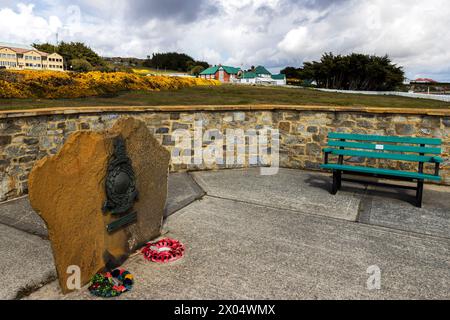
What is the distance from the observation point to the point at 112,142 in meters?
3.02

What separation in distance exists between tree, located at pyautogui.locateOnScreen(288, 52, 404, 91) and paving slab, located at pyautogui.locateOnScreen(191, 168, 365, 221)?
4161 cm

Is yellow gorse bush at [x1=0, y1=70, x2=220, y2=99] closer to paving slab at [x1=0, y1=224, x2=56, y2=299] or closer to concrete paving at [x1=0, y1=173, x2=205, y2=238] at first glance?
concrete paving at [x1=0, y1=173, x2=205, y2=238]

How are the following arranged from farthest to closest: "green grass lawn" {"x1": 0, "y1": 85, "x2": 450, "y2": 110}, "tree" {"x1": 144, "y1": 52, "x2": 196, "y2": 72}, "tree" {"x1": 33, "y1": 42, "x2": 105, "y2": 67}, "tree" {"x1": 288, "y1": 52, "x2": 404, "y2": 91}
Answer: "tree" {"x1": 144, "y1": 52, "x2": 196, "y2": 72} < "tree" {"x1": 33, "y1": 42, "x2": 105, "y2": 67} < "tree" {"x1": 288, "y1": 52, "x2": 404, "y2": 91} < "green grass lawn" {"x1": 0, "y1": 85, "x2": 450, "y2": 110}

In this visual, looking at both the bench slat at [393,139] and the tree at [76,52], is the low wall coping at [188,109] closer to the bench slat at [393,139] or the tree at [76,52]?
the bench slat at [393,139]

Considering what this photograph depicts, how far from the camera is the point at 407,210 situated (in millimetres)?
4691

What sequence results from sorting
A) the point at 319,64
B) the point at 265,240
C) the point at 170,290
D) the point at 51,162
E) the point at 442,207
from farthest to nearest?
the point at 319,64 → the point at 442,207 → the point at 265,240 → the point at 170,290 → the point at 51,162

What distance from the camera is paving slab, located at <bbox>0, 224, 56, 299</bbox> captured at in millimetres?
2727

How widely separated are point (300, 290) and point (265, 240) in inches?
38.3

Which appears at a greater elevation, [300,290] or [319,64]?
[319,64]

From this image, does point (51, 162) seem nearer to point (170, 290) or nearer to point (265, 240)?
point (170, 290)

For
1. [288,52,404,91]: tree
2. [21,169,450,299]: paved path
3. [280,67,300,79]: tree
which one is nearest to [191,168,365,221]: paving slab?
[21,169,450,299]: paved path

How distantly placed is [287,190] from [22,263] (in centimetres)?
390

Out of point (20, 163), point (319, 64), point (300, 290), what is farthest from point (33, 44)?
point (300, 290)
